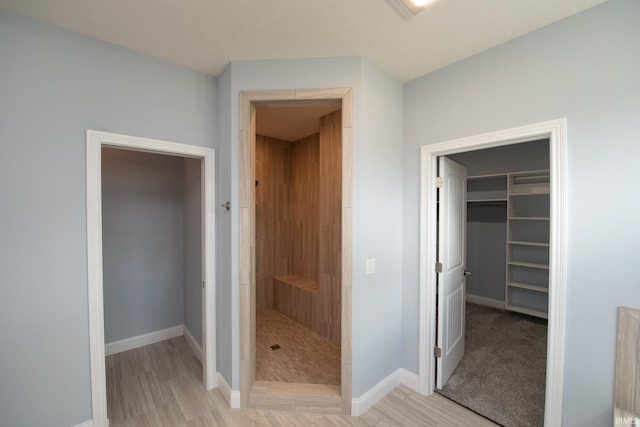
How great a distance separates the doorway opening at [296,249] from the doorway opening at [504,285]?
1.06 meters

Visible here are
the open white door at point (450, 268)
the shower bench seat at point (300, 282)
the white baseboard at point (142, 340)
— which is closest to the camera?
the open white door at point (450, 268)

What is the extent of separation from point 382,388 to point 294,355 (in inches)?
41.8

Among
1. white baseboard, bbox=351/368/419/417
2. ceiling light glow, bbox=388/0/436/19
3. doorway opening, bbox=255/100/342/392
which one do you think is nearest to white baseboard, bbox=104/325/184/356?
doorway opening, bbox=255/100/342/392

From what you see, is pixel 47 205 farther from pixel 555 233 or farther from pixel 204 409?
pixel 555 233

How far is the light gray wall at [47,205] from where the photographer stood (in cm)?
153

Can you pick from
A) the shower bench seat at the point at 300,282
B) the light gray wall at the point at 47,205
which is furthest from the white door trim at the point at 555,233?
the light gray wall at the point at 47,205

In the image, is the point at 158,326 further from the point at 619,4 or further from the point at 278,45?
the point at 619,4

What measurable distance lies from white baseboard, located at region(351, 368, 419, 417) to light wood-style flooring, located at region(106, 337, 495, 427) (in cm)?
4

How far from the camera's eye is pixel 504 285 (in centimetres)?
431

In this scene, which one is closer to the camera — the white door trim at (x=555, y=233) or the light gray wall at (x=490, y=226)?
the white door trim at (x=555, y=233)

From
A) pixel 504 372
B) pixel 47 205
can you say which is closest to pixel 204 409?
pixel 47 205

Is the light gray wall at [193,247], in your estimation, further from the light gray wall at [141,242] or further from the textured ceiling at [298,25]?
the textured ceiling at [298,25]

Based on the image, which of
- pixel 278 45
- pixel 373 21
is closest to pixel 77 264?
pixel 278 45

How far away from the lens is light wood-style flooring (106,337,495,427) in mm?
1947
